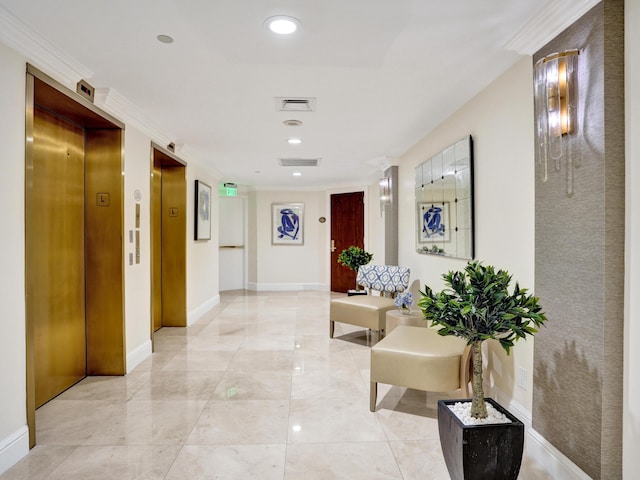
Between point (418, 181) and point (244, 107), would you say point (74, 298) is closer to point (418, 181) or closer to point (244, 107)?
point (244, 107)

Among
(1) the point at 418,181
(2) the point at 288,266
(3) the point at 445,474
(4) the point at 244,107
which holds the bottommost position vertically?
(3) the point at 445,474

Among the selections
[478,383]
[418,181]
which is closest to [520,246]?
[478,383]

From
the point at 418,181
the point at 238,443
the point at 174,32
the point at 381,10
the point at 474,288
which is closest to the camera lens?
the point at 474,288

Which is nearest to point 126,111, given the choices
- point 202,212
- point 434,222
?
point 202,212

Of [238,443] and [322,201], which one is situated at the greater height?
[322,201]

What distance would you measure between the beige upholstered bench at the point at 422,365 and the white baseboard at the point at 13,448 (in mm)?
2021

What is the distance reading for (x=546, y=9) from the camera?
1772 mm

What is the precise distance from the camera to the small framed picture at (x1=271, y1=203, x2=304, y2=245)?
809cm

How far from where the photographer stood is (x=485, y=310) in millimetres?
1632

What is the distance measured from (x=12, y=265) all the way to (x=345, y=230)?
246 inches

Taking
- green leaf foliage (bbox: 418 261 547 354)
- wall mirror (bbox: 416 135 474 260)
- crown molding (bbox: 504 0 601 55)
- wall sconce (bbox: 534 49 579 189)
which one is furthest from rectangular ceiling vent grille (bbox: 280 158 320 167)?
green leaf foliage (bbox: 418 261 547 354)

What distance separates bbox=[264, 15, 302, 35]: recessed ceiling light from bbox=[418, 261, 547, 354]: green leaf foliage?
149 centimetres

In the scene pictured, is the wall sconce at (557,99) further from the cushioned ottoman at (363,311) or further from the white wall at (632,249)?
the cushioned ottoman at (363,311)

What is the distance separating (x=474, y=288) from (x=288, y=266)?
6.67m
